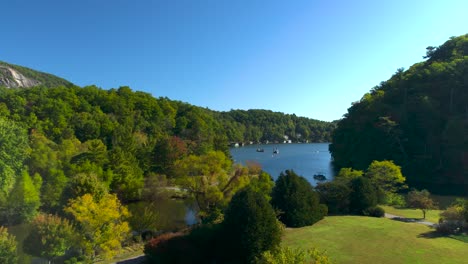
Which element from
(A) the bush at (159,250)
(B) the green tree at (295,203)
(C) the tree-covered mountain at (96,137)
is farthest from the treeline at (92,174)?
(B) the green tree at (295,203)

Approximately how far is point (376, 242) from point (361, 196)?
859 centimetres

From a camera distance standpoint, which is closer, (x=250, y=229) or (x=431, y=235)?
(x=250, y=229)

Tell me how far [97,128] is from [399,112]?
61.2 meters

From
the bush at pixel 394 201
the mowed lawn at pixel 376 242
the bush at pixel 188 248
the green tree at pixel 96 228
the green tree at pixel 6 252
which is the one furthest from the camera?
the bush at pixel 394 201

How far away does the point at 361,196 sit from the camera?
26.1m

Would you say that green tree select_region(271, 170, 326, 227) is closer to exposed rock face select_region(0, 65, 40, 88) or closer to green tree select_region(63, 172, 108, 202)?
green tree select_region(63, 172, 108, 202)

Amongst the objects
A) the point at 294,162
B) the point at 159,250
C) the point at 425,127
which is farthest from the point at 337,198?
the point at 294,162

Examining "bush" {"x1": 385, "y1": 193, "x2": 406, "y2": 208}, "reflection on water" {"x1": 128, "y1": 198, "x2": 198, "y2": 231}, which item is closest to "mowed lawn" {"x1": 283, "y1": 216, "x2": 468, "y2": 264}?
"bush" {"x1": 385, "y1": 193, "x2": 406, "y2": 208}

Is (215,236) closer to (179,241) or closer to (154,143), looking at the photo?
(179,241)

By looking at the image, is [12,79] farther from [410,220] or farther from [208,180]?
[410,220]

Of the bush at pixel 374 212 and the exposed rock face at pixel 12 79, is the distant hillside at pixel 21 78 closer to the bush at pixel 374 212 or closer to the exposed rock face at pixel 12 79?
the exposed rock face at pixel 12 79

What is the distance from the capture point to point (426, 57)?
8212 cm

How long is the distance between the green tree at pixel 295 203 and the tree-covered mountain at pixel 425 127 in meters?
35.3

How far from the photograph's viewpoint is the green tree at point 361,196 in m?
26.0
